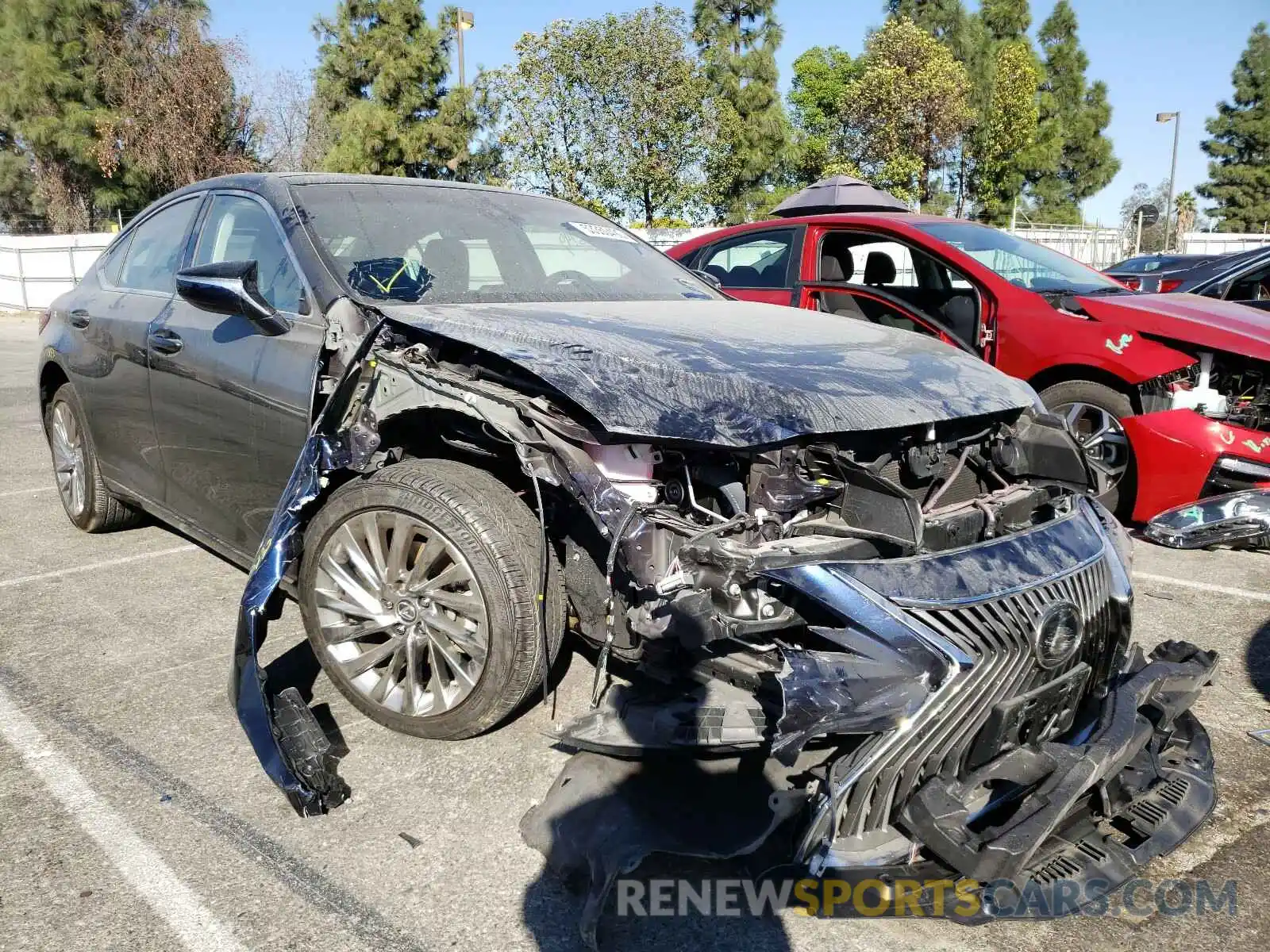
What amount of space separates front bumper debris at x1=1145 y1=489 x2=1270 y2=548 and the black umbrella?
15.2 feet

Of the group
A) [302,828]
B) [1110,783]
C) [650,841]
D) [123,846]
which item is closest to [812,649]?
[650,841]

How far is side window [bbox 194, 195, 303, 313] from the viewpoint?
337 cm

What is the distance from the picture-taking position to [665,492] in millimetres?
2641

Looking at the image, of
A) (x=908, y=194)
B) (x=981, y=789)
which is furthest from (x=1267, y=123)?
(x=981, y=789)

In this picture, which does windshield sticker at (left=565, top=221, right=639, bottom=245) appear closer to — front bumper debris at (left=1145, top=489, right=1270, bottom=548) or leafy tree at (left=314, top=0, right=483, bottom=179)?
front bumper debris at (left=1145, top=489, right=1270, bottom=548)

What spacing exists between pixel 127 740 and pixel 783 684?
2.11 meters

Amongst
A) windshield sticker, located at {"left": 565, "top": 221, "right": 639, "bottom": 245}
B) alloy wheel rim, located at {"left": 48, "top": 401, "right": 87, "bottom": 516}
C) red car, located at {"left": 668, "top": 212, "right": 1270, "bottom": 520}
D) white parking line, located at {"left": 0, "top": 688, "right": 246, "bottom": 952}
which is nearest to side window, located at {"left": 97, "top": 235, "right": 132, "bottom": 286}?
alloy wheel rim, located at {"left": 48, "top": 401, "right": 87, "bottom": 516}

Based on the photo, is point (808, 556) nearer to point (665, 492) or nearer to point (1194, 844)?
point (665, 492)

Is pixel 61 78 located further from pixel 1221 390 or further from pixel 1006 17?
pixel 1006 17

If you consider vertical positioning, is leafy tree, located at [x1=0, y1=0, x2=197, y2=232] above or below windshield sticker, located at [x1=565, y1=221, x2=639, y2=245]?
above

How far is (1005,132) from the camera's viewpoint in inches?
1672

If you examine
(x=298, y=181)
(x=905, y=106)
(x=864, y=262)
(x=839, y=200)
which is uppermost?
(x=905, y=106)

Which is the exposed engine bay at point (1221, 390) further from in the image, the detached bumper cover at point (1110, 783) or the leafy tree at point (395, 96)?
the leafy tree at point (395, 96)

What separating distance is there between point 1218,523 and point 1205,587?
17.1 inches
